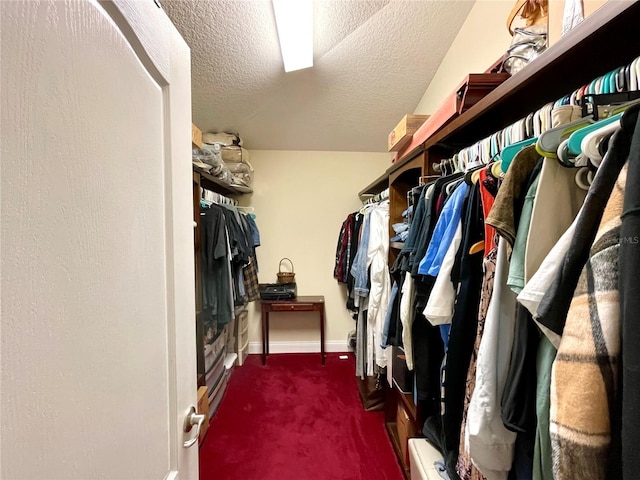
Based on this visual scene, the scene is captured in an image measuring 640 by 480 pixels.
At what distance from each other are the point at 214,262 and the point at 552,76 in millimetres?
1919

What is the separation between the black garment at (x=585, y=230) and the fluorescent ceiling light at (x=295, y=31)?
4.99 feet

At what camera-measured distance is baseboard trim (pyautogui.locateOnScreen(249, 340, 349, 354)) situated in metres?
3.22

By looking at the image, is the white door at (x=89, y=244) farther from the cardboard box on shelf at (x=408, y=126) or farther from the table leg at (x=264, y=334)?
the table leg at (x=264, y=334)

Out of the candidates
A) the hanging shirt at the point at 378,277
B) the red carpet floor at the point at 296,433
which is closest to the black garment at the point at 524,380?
the hanging shirt at the point at 378,277

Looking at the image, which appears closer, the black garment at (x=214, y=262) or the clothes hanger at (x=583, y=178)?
the clothes hanger at (x=583, y=178)

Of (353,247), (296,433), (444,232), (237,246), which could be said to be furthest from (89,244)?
(353,247)

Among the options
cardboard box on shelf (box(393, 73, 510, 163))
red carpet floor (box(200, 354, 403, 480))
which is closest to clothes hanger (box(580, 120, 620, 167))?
cardboard box on shelf (box(393, 73, 510, 163))

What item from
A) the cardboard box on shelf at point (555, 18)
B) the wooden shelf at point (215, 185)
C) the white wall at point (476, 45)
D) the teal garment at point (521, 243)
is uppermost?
the white wall at point (476, 45)

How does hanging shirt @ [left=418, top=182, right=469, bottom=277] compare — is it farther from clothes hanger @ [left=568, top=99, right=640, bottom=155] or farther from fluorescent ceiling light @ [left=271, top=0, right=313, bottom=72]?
fluorescent ceiling light @ [left=271, top=0, right=313, bottom=72]

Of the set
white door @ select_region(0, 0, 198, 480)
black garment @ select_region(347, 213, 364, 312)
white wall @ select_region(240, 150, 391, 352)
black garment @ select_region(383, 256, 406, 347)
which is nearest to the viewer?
white door @ select_region(0, 0, 198, 480)

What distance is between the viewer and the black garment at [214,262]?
193 cm

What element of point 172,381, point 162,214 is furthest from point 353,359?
point 162,214

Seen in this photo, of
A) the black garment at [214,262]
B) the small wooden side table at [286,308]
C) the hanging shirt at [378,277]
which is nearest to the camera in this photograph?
the hanging shirt at [378,277]

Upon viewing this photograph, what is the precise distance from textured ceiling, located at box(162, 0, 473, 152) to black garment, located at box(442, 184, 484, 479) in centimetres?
145
